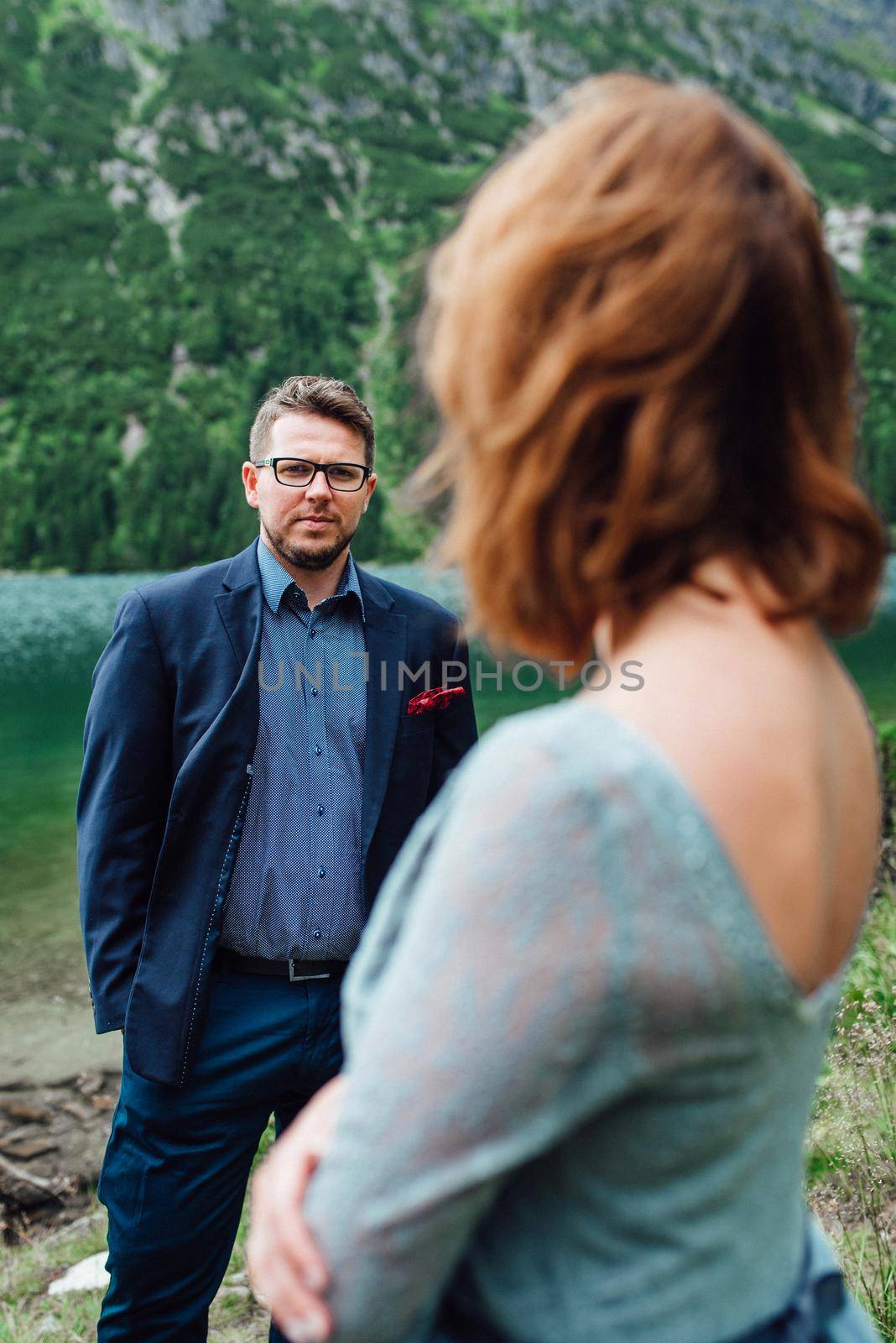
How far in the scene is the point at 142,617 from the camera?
282cm

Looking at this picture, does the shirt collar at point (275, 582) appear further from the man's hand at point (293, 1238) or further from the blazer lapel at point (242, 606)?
the man's hand at point (293, 1238)

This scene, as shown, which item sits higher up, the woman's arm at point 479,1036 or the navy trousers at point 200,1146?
the woman's arm at point 479,1036

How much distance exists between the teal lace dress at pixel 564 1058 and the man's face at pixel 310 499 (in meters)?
2.36

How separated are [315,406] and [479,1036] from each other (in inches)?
113

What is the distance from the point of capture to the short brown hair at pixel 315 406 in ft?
10.9

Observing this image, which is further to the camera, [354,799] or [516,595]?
[354,799]

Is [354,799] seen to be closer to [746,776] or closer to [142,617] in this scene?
[142,617]

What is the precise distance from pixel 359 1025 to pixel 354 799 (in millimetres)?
2145

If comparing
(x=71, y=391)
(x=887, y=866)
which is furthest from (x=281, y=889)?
(x=71, y=391)

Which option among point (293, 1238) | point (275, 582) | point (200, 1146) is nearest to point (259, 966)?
point (200, 1146)

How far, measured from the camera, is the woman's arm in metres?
0.73

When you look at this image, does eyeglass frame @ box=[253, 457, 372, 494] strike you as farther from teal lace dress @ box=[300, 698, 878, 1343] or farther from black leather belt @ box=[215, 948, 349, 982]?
teal lace dress @ box=[300, 698, 878, 1343]

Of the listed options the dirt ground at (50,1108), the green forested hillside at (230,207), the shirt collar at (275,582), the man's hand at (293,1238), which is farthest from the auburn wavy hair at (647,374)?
the green forested hillside at (230,207)

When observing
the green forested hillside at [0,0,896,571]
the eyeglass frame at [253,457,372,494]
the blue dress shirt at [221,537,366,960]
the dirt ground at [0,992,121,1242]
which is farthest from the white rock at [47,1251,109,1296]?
the green forested hillside at [0,0,896,571]
